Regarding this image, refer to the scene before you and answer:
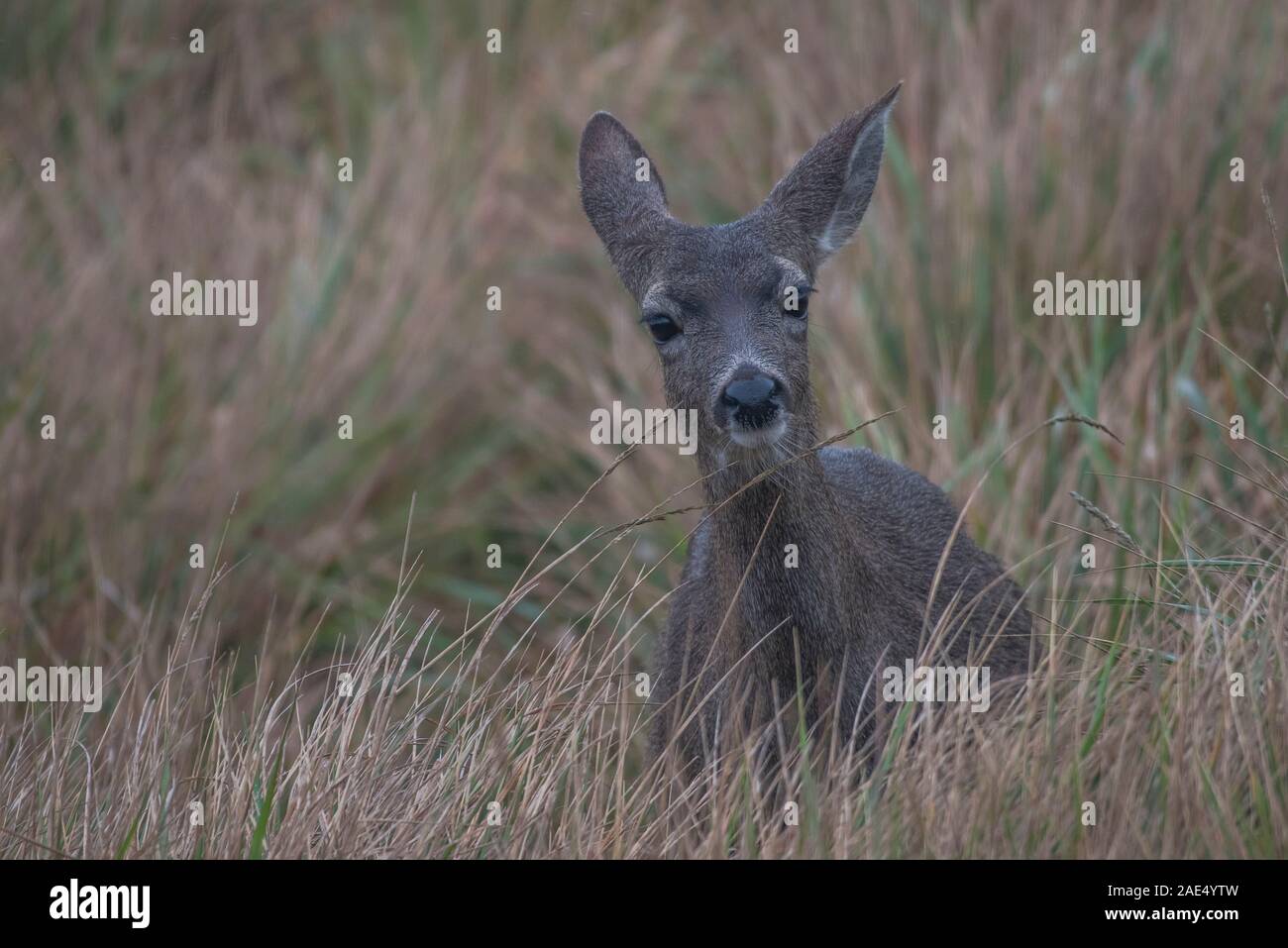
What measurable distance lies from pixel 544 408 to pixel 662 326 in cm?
392

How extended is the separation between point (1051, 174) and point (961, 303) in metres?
0.77

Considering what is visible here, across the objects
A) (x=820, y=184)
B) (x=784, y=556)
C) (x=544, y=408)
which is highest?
(x=544, y=408)

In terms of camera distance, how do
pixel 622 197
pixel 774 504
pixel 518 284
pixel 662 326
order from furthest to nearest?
pixel 518 284, pixel 622 197, pixel 662 326, pixel 774 504

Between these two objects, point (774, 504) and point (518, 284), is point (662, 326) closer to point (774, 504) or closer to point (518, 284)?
point (774, 504)

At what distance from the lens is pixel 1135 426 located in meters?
6.95

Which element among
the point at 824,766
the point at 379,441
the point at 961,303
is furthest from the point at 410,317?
the point at 824,766

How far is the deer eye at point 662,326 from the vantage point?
542 centimetres

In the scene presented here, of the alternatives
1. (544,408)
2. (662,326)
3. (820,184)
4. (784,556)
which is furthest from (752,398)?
(544,408)

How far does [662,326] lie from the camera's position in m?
5.45

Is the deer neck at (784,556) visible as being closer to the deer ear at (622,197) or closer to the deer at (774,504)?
the deer at (774,504)

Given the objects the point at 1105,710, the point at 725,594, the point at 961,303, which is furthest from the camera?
the point at 961,303

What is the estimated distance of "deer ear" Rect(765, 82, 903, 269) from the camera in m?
5.67

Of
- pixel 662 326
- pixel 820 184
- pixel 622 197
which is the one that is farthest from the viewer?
pixel 622 197

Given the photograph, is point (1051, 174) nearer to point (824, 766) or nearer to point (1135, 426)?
point (1135, 426)
